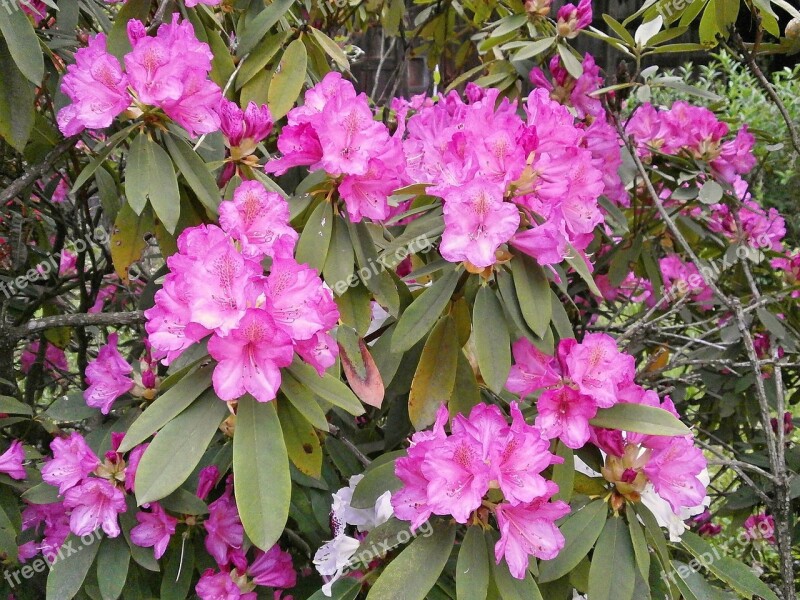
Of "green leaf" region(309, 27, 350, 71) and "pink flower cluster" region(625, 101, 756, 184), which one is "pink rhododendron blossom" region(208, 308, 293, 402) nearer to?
"green leaf" region(309, 27, 350, 71)

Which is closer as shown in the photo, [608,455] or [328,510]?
[608,455]

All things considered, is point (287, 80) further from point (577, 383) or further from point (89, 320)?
point (577, 383)

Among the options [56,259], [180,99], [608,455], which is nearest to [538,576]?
[608,455]

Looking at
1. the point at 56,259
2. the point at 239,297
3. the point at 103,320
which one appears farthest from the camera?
the point at 56,259

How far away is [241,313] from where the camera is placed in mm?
712

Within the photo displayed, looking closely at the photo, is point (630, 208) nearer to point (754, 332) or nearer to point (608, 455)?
point (754, 332)

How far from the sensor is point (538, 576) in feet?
2.78

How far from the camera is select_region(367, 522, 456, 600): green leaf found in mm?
763

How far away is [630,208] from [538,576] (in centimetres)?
122

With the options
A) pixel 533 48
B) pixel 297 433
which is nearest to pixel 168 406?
pixel 297 433

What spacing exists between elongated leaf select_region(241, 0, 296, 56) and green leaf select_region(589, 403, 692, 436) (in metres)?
0.80

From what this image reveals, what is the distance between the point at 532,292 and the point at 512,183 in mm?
139

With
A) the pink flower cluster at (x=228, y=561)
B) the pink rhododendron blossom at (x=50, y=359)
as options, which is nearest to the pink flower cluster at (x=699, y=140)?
the pink flower cluster at (x=228, y=561)

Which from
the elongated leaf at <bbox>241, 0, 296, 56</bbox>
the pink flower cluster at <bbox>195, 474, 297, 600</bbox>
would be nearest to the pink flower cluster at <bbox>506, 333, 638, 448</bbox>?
the pink flower cluster at <bbox>195, 474, 297, 600</bbox>
